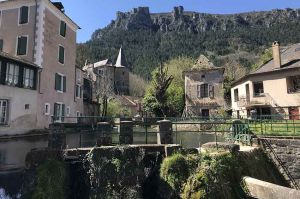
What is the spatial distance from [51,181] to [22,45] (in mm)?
16986

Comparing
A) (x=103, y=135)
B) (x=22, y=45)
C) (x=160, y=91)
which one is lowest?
(x=103, y=135)

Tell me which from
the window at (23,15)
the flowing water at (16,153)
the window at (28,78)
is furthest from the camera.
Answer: the window at (23,15)

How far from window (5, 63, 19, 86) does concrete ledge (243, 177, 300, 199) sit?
16063 millimetres

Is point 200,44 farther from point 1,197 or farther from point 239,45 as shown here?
point 1,197

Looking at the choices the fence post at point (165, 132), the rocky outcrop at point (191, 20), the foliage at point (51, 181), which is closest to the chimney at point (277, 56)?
the fence post at point (165, 132)

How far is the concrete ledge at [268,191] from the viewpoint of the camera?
7669 mm

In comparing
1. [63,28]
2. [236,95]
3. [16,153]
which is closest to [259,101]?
[236,95]

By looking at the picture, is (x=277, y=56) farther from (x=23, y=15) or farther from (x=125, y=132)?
(x=23, y=15)

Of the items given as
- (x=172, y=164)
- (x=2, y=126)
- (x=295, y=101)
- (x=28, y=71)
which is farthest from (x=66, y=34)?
(x=295, y=101)

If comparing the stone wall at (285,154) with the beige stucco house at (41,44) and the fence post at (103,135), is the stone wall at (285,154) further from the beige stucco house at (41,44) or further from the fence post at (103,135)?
the beige stucco house at (41,44)

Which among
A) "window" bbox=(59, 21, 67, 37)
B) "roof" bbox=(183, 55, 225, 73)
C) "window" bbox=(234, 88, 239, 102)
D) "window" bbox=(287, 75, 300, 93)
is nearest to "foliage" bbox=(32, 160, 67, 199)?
"window" bbox=(59, 21, 67, 37)

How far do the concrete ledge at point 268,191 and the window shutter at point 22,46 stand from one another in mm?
20558

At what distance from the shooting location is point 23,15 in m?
25.0

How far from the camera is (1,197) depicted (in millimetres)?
11664
